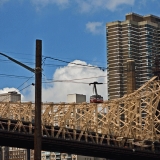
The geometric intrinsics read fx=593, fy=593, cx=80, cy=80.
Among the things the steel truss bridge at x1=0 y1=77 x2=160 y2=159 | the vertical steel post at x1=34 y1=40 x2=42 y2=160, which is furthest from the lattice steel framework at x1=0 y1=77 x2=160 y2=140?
the vertical steel post at x1=34 y1=40 x2=42 y2=160

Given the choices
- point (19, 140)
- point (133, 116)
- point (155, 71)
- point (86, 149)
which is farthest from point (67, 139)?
point (155, 71)

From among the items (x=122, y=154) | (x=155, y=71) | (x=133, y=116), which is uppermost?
(x=155, y=71)

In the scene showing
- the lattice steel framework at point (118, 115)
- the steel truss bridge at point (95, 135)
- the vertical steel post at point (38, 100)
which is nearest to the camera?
the vertical steel post at point (38, 100)

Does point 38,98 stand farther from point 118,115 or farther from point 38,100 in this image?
point 118,115

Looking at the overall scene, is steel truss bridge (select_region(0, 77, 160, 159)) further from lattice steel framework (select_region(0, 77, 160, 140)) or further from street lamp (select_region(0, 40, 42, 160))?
street lamp (select_region(0, 40, 42, 160))

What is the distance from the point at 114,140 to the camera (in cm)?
12356

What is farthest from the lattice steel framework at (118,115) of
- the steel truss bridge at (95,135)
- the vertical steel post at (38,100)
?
the vertical steel post at (38,100)

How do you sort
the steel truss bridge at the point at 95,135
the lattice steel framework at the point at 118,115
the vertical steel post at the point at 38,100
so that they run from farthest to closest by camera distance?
the lattice steel framework at the point at 118,115
the steel truss bridge at the point at 95,135
the vertical steel post at the point at 38,100

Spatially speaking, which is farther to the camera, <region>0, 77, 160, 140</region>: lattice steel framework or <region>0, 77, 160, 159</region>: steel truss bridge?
<region>0, 77, 160, 140</region>: lattice steel framework

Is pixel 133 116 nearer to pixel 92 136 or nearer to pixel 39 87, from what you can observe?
pixel 92 136

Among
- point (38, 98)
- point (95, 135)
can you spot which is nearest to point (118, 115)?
point (95, 135)

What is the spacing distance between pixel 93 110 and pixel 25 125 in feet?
95.6

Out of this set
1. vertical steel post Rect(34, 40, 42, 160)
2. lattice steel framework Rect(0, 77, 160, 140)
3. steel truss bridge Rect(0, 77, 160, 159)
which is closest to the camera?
vertical steel post Rect(34, 40, 42, 160)

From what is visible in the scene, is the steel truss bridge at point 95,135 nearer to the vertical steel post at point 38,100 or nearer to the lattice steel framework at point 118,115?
the lattice steel framework at point 118,115
